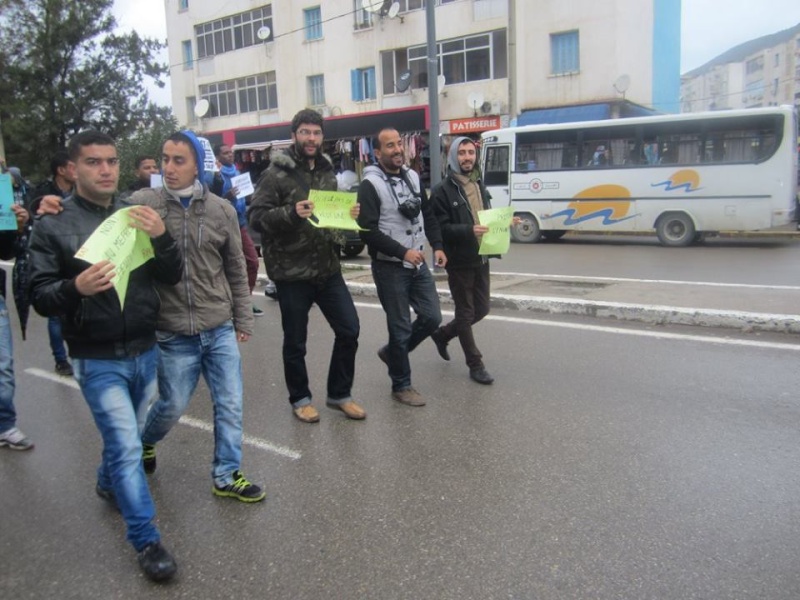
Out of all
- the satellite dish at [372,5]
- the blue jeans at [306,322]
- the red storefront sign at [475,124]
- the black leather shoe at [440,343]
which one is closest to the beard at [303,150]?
the blue jeans at [306,322]

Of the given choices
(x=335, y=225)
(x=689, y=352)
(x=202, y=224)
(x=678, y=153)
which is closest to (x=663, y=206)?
(x=678, y=153)

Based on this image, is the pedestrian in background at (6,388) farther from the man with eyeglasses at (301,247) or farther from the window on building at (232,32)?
the window on building at (232,32)

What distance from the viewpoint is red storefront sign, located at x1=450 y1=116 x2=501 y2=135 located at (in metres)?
23.7

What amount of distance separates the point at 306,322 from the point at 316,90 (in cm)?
2613

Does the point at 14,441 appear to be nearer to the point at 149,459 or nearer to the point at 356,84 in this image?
the point at 149,459

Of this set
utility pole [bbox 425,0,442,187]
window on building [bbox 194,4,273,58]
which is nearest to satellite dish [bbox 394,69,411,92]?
window on building [bbox 194,4,273,58]

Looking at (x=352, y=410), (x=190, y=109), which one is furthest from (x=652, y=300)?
→ (x=190, y=109)

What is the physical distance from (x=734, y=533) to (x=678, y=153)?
13.7 metres

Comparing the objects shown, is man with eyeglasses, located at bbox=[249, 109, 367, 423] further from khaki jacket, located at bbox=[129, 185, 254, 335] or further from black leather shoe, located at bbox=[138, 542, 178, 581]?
black leather shoe, located at bbox=[138, 542, 178, 581]

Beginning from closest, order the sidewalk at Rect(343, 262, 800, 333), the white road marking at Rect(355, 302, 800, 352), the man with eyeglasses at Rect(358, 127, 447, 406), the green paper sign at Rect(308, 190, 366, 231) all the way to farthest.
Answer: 1. the green paper sign at Rect(308, 190, 366, 231)
2. the man with eyeglasses at Rect(358, 127, 447, 406)
3. the white road marking at Rect(355, 302, 800, 352)
4. the sidewalk at Rect(343, 262, 800, 333)

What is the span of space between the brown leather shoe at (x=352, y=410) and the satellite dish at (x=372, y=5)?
2277 centimetres

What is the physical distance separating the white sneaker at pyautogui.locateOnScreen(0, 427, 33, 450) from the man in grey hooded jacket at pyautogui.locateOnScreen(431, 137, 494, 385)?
3.02 m

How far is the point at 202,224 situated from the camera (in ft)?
10.8

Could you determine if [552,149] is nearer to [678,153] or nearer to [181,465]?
[678,153]
